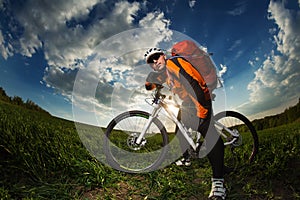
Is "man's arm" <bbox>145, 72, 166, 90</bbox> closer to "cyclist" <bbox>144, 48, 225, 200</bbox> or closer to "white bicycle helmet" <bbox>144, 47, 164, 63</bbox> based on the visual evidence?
"cyclist" <bbox>144, 48, 225, 200</bbox>

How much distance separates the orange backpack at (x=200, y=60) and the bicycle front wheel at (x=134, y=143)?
1098 millimetres

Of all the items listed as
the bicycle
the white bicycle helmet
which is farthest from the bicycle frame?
the white bicycle helmet

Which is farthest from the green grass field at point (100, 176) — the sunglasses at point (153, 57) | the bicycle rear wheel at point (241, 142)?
the sunglasses at point (153, 57)

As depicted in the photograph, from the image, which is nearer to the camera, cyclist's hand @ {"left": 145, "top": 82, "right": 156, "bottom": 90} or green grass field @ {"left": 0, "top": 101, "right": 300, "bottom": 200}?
green grass field @ {"left": 0, "top": 101, "right": 300, "bottom": 200}

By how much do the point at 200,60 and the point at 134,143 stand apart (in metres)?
1.73

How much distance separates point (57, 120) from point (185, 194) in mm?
4536

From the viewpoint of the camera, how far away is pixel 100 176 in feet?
14.0

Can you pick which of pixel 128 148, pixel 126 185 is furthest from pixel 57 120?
pixel 126 185

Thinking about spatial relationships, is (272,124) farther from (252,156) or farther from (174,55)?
(174,55)

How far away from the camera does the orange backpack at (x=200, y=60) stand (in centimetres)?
405

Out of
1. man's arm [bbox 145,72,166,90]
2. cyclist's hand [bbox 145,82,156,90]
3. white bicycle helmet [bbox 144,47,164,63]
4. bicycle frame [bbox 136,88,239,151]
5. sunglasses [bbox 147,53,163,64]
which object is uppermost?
white bicycle helmet [bbox 144,47,164,63]

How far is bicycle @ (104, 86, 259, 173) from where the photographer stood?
181 inches

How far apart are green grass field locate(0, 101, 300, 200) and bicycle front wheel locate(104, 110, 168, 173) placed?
Answer: 0.17 meters

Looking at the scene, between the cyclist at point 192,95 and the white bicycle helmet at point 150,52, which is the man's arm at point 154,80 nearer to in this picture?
the cyclist at point 192,95
